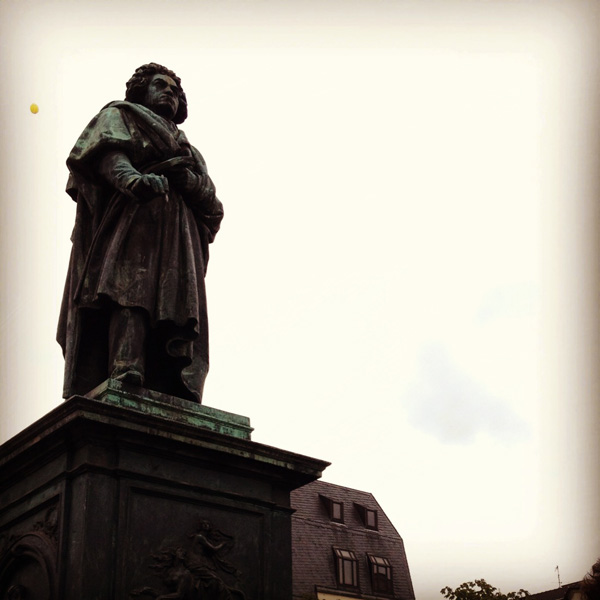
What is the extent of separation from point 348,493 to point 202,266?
37.5m

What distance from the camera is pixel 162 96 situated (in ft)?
24.9

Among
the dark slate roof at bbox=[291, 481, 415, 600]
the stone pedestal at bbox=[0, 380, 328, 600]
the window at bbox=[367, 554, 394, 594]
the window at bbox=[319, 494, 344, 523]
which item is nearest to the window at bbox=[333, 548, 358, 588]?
the dark slate roof at bbox=[291, 481, 415, 600]

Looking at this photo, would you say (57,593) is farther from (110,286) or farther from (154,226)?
(154,226)

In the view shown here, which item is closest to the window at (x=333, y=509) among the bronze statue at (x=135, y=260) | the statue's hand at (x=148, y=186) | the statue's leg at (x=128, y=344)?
the bronze statue at (x=135, y=260)

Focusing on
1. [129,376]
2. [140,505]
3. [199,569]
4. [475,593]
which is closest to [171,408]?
[129,376]

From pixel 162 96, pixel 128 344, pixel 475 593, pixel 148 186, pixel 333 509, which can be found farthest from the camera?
pixel 333 509

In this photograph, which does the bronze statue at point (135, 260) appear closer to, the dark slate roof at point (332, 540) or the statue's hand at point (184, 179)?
the statue's hand at point (184, 179)

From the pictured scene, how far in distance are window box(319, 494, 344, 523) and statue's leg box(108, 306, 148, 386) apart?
35548 mm

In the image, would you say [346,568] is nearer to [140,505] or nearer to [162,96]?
[162,96]

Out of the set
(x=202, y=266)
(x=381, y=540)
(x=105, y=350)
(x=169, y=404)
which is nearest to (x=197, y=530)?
(x=169, y=404)

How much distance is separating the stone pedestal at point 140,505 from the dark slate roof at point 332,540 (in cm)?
2964

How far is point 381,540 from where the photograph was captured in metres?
42.8

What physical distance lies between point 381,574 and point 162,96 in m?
36.1

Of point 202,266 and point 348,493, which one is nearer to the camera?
point 202,266
